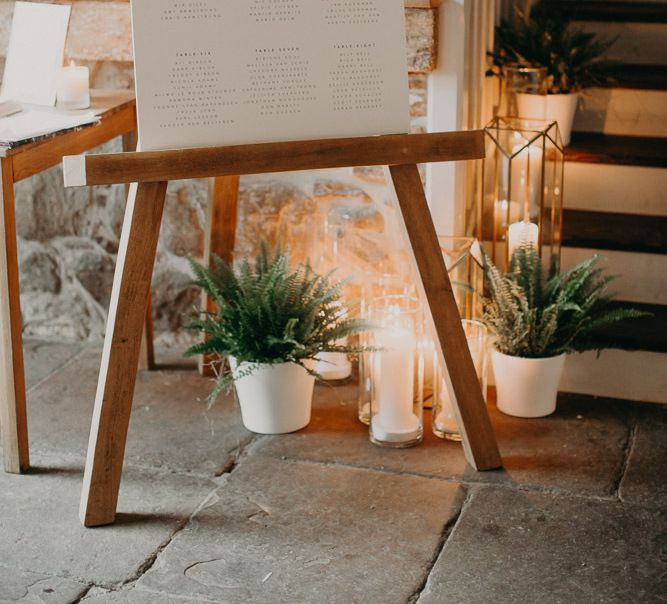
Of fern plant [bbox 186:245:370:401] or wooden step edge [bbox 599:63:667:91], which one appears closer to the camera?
fern plant [bbox 186:245:370:401]

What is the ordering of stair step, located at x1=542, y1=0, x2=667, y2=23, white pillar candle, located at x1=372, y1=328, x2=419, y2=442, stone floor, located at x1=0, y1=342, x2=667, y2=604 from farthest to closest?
stair step, located at x1=542, y1=0, x2=667, y2=23 → white pillar candle, located at x1=372, y1=328, x2=419, y2=442 → stone floor, located at x1=0, y1=342, x2=667, y2=604

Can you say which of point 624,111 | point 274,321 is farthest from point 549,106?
point 274,321

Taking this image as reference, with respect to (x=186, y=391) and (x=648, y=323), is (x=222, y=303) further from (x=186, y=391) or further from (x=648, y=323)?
(x=648, y=323)

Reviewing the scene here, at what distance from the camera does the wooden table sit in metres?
2.44

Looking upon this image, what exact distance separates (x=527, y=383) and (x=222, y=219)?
975 mm

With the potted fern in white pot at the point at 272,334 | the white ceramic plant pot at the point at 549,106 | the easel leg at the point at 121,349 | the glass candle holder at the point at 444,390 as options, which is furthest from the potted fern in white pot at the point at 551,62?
the easel leg at the point at 121,349

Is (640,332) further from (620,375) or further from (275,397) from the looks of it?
(275,397)

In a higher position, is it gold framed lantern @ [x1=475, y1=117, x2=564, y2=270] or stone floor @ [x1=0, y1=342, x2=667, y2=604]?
gold framed lantern @ [x1=475, y1=117, x2=564, y2=270]

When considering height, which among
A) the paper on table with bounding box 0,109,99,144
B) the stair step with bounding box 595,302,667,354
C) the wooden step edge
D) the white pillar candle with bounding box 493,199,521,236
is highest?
the wooden step edge

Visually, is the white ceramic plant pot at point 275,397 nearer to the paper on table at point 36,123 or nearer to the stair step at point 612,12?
the paper on table at point 36,123

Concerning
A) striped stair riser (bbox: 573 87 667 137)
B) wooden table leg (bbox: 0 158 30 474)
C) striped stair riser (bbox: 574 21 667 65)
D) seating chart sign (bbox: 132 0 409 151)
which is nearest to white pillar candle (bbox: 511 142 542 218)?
seating chart sign (bbox: 132 0 409 151)

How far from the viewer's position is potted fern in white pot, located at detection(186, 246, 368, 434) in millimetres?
2703

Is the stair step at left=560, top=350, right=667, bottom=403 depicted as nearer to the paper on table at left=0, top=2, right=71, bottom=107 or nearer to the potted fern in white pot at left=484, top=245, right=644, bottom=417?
the potted fern in white pot at left=484, top=245, right=644, bottom=417

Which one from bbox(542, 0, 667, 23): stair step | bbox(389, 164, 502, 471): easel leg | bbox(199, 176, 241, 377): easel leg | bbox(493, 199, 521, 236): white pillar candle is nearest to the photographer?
bbox(389, 164, 502, 471): easel leg
